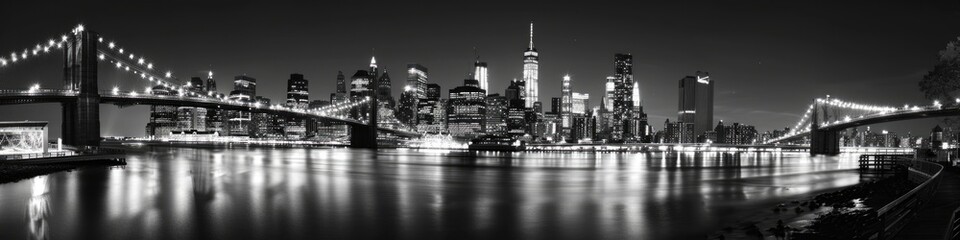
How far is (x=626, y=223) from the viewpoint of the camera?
18391mm

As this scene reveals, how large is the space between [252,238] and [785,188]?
25.5 metres

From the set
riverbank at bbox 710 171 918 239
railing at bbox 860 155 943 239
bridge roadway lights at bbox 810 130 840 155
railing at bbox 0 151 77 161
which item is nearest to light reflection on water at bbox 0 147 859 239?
riverbank at bbox 710 171 918 239

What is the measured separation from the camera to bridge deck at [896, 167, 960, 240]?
9.53 m

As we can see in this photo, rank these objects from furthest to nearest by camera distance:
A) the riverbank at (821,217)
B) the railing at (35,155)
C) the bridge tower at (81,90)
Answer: the bridge tower at (81,90), the railing at (35,155), the riverbank at (821,217)

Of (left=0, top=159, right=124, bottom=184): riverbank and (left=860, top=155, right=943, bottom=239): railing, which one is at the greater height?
(left=860, top=155, right=943, bottom=239): railing

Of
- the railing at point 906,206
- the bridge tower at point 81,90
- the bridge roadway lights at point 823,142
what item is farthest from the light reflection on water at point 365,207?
the bridge roadway lights at point 823,142

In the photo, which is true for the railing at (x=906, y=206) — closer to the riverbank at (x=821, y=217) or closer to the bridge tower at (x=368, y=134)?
the riverbank at (x=821, y=217)

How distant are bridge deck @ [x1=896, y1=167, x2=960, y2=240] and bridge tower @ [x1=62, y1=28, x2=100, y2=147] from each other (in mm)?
56888

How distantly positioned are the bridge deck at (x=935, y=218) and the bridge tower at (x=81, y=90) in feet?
187

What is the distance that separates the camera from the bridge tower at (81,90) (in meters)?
54.5

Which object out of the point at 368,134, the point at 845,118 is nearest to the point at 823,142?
the point at 845,118

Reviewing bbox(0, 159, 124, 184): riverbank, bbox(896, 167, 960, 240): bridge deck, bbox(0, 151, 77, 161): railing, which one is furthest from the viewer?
bbox(0, 151, 77, 161): railing

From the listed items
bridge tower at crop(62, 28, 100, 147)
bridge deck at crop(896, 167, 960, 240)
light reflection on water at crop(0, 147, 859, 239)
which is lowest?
light reflection on water at crop(0, 147, 859, 239)

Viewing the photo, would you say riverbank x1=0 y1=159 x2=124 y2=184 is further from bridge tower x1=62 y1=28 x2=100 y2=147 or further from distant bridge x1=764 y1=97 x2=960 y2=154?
distant bridge x1=764 y1=97 x2=960 y2=154
